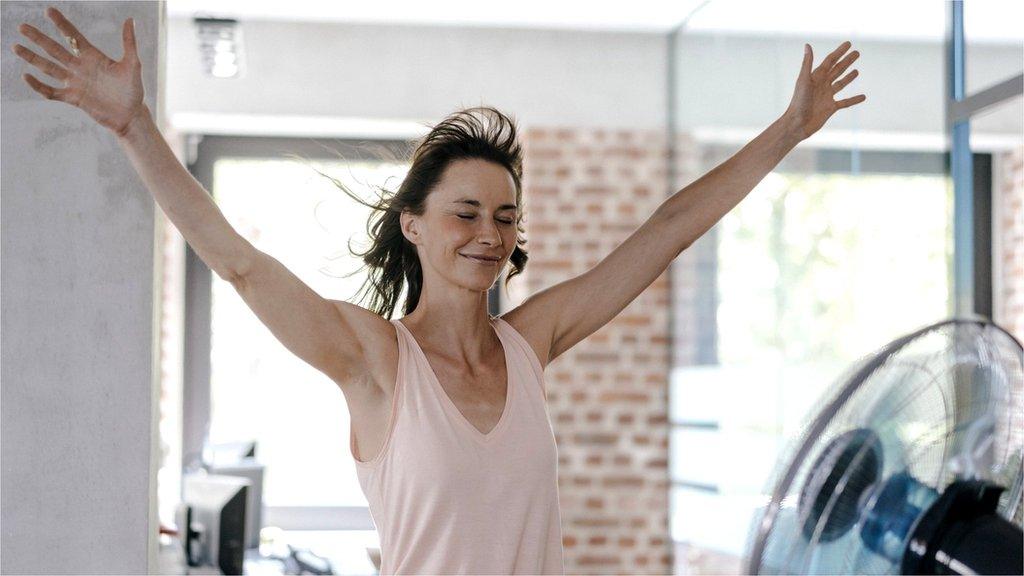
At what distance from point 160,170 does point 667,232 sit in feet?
2.77

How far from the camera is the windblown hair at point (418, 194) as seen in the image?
192 centimetres

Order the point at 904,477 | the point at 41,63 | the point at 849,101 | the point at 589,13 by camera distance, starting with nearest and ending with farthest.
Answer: the point at 904,477 → the point at 41,63 → the point at 849,101 → the point at 589,13

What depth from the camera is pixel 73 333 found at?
2.01m

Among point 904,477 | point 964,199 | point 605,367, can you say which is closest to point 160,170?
point 904,477

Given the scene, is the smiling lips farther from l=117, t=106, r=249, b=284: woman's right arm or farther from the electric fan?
the electric fan

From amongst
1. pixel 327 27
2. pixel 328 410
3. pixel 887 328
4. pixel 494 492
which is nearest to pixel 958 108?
pixel 887 328

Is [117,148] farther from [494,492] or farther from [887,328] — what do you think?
[887,328]

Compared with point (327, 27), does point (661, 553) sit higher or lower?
lower

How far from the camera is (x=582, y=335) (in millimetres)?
2068

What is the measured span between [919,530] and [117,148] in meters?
1.47

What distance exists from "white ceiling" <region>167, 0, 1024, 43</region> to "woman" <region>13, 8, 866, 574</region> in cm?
261

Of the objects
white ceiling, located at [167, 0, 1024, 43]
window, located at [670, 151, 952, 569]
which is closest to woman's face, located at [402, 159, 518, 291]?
window, located at [670, 151, 952, 569]

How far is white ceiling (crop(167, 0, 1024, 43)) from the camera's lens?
14.6 ft

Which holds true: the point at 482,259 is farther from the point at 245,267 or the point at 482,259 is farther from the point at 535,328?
the point at 245,267
